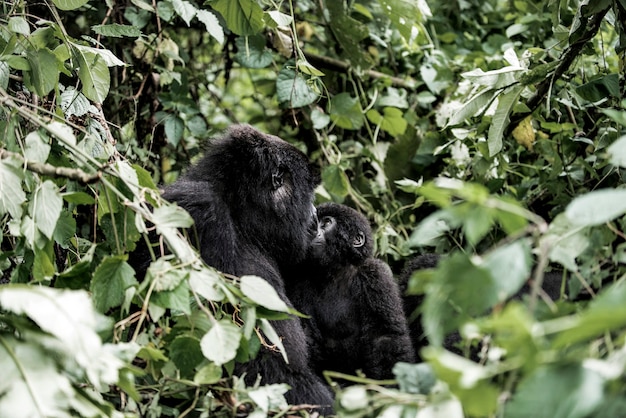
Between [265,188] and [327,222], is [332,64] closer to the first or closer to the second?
[327,222]

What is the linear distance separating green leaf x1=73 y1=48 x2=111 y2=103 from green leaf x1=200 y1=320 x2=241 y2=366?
1.09m

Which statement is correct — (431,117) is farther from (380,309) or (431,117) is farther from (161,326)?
(161,326)

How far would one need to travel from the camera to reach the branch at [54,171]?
1.92m

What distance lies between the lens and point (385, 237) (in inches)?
151

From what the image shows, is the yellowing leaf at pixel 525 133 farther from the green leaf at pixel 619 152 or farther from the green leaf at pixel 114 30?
the green leaf at pixel 619 152

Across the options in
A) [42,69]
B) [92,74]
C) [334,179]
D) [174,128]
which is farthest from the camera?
[334,179]

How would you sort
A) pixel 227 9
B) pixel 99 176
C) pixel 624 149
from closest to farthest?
pixel 624 149
pixel 99 176
pixel 227 9

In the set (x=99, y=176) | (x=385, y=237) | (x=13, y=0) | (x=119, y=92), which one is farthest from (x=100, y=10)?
(x=99, y=176)

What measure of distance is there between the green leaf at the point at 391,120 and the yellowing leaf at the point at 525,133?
2.43 ft

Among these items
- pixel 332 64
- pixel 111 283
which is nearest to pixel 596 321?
pixel 111 283

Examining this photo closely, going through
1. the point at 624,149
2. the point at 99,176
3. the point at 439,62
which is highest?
the point at 624,149

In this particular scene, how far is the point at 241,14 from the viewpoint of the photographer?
3.01 meters

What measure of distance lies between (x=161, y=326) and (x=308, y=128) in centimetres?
241

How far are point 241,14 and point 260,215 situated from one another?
0.77 metres
